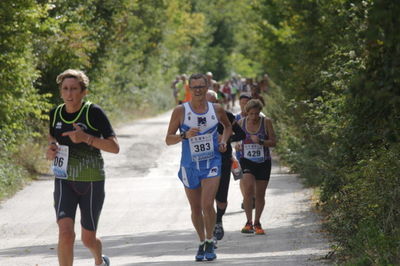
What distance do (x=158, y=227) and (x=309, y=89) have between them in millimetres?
6349

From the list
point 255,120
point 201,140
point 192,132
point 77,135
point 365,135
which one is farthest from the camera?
point 255,120

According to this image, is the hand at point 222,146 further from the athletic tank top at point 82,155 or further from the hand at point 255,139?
the hand at point 255,139

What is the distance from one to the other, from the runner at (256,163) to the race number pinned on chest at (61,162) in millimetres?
5007

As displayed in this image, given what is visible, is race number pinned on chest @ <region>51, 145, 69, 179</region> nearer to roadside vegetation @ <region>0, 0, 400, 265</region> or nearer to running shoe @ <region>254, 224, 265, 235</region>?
roadside vegetation @ <region>0, 0, 400, 265</region>

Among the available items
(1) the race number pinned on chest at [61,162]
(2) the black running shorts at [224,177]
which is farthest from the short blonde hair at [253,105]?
(1) the race number pinned on chest at [61,162]

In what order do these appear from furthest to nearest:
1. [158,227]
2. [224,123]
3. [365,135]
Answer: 1. [158,227]
2. [224,123]
3. [365,135]

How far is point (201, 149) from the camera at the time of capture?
9.87 metres

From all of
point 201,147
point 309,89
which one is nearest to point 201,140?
point 201,147

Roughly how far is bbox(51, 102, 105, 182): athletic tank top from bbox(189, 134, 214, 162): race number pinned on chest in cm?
203

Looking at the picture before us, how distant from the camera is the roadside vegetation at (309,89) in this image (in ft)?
23.5

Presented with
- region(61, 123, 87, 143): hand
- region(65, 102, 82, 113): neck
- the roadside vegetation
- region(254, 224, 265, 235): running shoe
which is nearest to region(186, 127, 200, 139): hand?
the roadside vegetation

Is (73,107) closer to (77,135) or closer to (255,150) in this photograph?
(77,135)

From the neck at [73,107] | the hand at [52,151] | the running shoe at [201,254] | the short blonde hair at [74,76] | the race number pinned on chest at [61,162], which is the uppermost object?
the short blonde hair at [74,76]

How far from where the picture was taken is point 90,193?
792 cm
